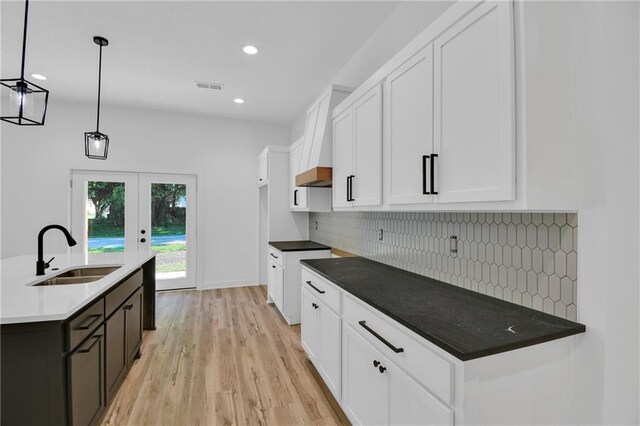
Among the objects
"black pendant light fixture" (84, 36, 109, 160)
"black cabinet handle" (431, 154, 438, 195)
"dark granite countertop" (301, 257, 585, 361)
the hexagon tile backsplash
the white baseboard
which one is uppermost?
"black pendant light fixture" (84, 36, 109, 160)

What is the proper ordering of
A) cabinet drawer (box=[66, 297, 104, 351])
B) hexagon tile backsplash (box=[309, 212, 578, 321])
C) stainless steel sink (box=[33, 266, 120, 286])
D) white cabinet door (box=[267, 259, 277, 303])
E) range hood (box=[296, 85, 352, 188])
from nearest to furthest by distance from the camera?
hexagon tile backsplash (box=[309, 212, 578, 321]) → cabinet drawer (box=[66, 297, 104, 351]) → stainless steel sink (box=[33, 266, 120, 286]) → range hood (box=[296, 85, 352, 188]) → white cabinet door (box=[267, 259, 277, 303])

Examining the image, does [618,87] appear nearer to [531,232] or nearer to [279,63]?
[531,232]

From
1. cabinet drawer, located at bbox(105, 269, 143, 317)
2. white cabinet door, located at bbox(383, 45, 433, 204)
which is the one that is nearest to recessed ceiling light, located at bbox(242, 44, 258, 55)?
white cabinet door, located at bbox(383, 45, 433, 204)

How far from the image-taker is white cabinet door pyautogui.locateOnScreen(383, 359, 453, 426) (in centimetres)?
114

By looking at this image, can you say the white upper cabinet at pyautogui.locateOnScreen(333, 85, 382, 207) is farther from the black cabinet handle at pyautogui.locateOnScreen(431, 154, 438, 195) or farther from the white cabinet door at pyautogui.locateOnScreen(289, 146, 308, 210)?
the white cabinet door at pyautogui.locateOnScreen(289, 146, 308, 210)

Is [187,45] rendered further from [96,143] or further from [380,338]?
[380,338]

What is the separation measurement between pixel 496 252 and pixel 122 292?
252cm

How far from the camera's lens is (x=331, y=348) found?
2.15 meters

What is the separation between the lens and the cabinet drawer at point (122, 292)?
2014mm

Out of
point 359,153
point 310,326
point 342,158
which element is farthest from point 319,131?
point 310,326

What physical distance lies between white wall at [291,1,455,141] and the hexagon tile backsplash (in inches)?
54.3

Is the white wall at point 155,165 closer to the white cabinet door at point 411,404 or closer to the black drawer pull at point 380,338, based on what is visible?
the black drawer pull at point 380,338

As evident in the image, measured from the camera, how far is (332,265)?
2621 mm

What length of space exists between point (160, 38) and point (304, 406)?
11.2 ft
